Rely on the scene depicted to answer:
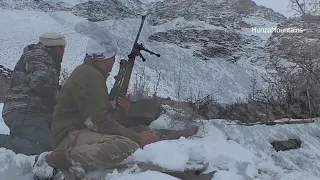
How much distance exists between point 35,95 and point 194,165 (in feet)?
5.40

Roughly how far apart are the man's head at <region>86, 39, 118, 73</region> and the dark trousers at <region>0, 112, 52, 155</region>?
84cm

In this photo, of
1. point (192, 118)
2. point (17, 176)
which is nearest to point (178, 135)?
point (192, 118)

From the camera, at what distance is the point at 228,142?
409 cm

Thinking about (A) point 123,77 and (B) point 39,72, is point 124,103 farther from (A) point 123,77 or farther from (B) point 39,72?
(B) point 39,72

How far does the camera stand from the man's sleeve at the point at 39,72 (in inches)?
157

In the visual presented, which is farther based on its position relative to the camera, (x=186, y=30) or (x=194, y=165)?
(x=186, y=30)

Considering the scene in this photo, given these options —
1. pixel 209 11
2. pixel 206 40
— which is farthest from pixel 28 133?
pixel 209 11

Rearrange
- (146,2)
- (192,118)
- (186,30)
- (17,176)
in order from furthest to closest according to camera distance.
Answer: (146,2)
(186,30)
(192,118)
(17,176)

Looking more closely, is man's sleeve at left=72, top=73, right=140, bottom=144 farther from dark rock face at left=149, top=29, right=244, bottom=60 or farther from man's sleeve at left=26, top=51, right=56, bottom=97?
dark rock face at left=149, top=29, right=244, bottom=60

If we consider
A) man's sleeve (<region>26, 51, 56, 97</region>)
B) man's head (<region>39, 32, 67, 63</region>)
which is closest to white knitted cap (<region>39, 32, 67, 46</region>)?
man's head (<region>39, 32, 67, 63</region>)

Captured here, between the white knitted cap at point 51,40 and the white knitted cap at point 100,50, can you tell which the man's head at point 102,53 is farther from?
the white knitted cap at point 51,40

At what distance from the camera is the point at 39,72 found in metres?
3.99

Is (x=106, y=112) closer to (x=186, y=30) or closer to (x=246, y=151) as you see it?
(x=246, y=151)

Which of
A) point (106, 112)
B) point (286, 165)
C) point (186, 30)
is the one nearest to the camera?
point (106, 112)
